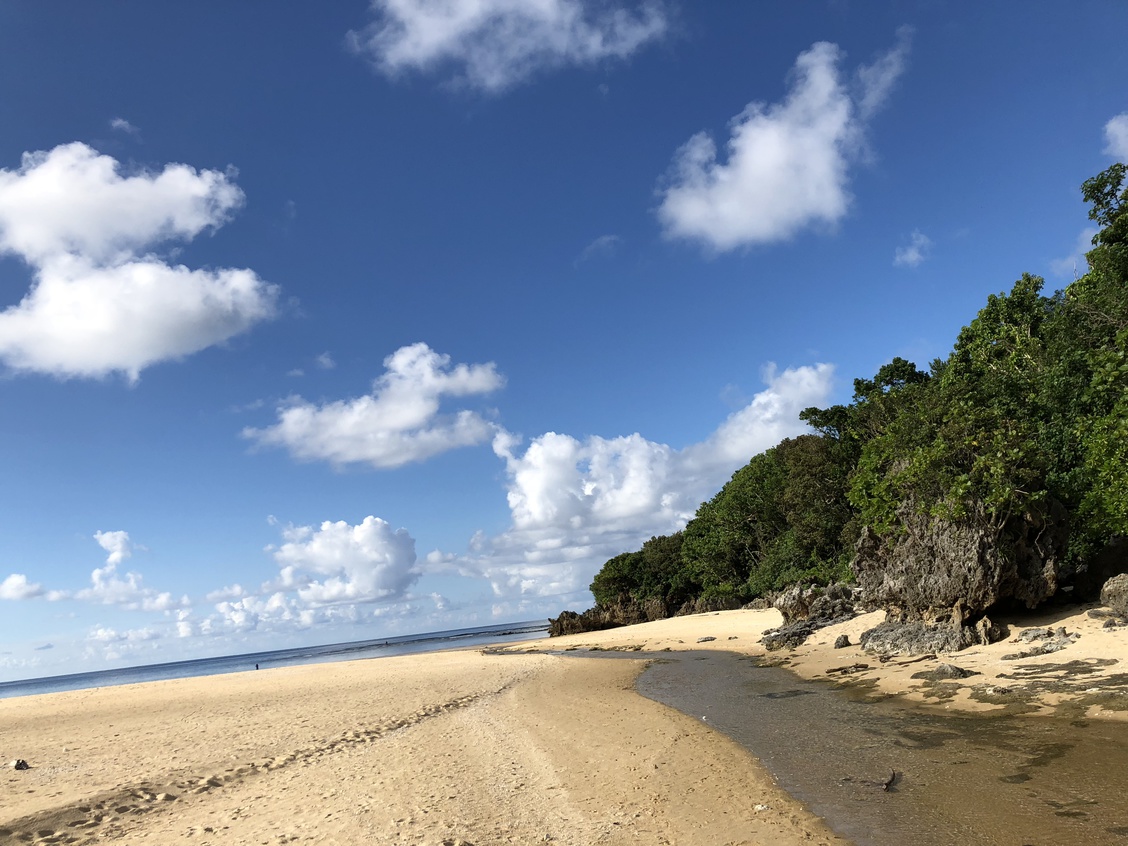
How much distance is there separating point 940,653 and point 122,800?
73.1 ft

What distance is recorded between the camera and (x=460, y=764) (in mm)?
13469

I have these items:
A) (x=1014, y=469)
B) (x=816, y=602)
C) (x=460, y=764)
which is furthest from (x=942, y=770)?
(x=816, y=602)

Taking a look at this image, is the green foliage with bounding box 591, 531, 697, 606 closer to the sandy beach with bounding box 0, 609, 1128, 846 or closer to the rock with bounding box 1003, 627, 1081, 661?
the sandy beach with bounding box 0, 609, 1128, 846

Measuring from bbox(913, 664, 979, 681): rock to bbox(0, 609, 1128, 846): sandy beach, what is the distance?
0.39 m

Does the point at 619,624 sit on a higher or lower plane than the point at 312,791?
lower

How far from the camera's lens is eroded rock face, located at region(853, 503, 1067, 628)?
19.7m

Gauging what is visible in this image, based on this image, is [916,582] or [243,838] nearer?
[243,838]

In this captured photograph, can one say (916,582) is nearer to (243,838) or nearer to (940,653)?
(940,653)

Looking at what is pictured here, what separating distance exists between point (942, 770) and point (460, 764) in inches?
364

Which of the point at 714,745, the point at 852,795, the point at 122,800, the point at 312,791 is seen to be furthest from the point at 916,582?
the point at 122,800

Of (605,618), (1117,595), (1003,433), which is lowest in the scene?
(605,618)

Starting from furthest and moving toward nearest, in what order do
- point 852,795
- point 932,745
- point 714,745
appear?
point 714,745, point 932,745, point 852,795

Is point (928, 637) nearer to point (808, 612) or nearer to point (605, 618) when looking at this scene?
point (808, 612)

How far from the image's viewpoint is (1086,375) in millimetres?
24297
